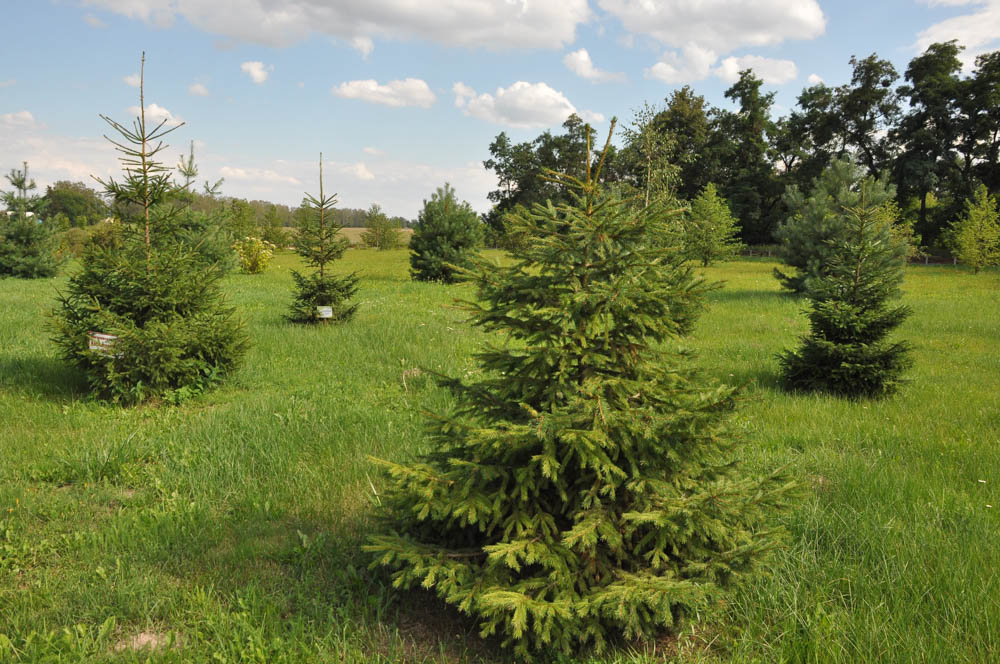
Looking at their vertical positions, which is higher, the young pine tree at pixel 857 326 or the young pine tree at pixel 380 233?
the young pine tree at pixel 380 233

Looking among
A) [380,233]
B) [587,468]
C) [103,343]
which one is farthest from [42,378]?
[380,233]

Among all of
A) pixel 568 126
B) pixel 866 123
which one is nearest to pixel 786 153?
pixel 866 123

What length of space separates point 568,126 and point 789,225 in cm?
4927

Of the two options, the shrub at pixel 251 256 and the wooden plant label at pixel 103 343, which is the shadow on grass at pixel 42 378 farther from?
the shrub at pixel 251 256

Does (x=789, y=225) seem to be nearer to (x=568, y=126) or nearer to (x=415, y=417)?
(x=415, y=417)

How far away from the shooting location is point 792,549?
3459 mm

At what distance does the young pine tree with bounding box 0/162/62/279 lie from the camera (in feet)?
71.6

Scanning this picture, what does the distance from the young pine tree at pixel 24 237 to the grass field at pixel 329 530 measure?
731 inches

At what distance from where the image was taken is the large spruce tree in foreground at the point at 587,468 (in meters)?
2.52

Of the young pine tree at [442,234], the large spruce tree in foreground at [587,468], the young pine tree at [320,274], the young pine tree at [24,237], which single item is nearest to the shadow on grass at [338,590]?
the large spruce tree in foreground at [587,468]

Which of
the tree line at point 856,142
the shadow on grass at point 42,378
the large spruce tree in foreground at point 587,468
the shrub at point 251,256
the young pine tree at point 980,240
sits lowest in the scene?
the shadow on grass at point 42,378

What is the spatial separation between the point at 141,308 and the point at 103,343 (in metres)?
0.55

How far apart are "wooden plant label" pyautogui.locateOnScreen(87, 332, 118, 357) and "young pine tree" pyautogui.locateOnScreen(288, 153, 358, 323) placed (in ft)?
17.0

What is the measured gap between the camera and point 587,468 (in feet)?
9.16
